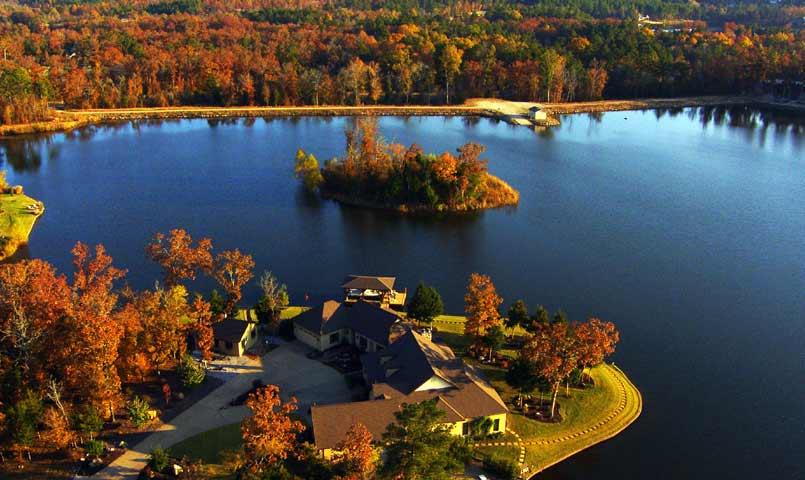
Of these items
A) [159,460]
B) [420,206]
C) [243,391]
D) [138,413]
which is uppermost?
[420,206]

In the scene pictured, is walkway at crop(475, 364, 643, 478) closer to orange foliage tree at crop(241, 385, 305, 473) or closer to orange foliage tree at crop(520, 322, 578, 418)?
orange foliage tree at crop(520, 322, 578, 418)

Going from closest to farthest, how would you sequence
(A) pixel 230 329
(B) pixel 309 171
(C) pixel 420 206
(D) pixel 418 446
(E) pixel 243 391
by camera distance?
1. (D) pixel 418 446
2. (E) pixel 243 391
3. (A) pixel 230 329
4. (C) pixel 420 206
5. (B) pixel 309 171

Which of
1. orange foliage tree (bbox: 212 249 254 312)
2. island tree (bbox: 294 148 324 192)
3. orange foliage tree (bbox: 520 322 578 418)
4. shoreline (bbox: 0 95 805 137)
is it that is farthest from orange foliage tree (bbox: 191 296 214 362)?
shoreline (bbox: 0 95 805 137)

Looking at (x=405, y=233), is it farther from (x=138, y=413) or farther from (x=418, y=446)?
(x=418, y=446)

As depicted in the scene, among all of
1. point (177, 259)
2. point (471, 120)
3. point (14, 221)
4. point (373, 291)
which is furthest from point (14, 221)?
point (471, 120)

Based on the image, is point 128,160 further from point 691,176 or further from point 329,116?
point 691,176
